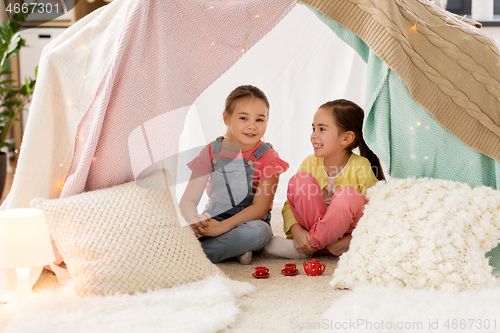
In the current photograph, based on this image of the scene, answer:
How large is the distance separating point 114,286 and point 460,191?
0.91 m

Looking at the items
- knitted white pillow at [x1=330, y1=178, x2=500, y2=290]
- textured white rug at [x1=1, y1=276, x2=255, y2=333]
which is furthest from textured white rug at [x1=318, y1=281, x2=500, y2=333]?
textured white rug at [x1=1, y1=276, x2=255, y2=333]

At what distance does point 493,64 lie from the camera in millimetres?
1253

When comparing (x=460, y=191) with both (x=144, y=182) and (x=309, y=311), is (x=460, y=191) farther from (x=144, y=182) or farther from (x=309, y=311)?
(x=144, y=182)

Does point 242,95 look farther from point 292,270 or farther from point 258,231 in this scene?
point 292,270

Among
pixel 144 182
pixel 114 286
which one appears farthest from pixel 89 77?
pixel 114 286

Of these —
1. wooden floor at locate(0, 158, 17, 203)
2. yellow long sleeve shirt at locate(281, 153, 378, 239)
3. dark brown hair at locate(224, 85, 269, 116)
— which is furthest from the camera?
wooden floor at locate(0, 158, 17, 203)

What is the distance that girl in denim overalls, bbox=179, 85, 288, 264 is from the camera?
1.38 meters

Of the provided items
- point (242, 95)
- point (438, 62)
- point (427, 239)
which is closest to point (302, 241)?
point (427, 239)

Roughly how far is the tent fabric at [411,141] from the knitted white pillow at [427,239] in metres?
0.07

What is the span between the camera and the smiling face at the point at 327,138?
5.00 ft

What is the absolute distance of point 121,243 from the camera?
3.59 ft

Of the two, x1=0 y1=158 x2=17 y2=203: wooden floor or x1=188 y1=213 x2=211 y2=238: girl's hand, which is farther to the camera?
x1=0 y1=158 x2=17 y2=203: wooden floor

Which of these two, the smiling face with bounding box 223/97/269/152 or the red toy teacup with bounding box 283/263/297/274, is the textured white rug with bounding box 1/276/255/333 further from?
the smiling face with bounding box 223/97/269/152

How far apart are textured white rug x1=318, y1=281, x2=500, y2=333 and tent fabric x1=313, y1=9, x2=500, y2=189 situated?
13.7 inches
